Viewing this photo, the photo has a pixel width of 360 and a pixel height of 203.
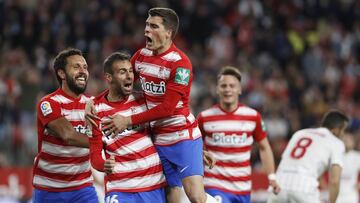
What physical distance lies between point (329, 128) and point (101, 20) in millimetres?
9651

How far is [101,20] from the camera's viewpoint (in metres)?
19.1

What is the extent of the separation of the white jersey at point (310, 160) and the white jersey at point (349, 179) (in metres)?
2.81

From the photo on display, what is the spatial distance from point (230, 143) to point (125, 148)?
2.58 m

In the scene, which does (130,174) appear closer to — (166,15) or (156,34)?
(156,34)

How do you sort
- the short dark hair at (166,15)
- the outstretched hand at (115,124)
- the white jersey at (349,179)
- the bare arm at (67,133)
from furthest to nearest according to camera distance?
the white jersey at (349,179) < the bare arm at (67,133) < the short dark hair at (166,15) < the outstretched hand at (115,124)

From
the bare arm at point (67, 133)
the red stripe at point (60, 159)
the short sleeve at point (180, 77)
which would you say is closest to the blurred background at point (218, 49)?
the red stripe at point (60, 159)

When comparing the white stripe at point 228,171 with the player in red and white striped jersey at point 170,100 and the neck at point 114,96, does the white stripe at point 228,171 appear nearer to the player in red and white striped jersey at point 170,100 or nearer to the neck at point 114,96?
the player in red and white striped jersey at point 170,100

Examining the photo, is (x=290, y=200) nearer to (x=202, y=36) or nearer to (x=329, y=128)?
(x=329, y=128)


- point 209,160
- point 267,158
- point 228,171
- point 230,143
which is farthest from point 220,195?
point 209,160

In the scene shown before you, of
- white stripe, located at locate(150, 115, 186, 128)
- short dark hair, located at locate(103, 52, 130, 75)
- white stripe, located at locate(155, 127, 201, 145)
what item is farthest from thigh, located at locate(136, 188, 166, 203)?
short dark hair, located at locate(103, 52, 130, 75)

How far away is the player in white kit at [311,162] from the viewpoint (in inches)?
393

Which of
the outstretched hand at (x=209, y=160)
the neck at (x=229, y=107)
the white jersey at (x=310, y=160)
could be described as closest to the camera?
the outstretched hand at (x=209, y=160)

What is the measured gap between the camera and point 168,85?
8.00m

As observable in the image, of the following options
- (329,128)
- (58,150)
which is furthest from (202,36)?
(58,150)
